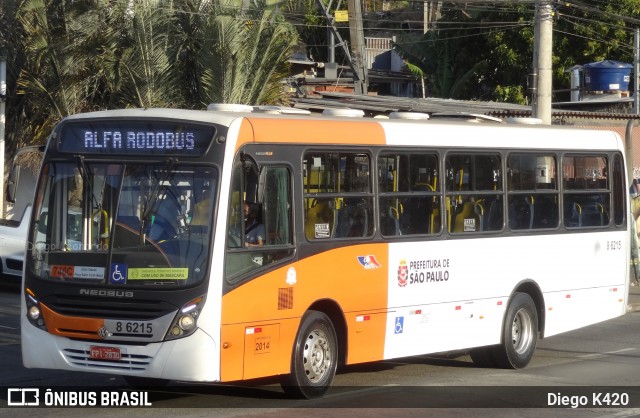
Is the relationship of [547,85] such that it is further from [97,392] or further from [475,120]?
[97,392]

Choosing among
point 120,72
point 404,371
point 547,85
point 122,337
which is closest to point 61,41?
point 120,72

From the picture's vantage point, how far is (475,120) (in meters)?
14.3

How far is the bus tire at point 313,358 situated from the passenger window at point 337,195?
87 cm

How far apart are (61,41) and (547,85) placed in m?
10.3

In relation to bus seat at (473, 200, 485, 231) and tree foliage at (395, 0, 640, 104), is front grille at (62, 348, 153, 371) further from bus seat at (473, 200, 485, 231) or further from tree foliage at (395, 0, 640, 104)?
tree foliage at (395, 0, 640, 104)

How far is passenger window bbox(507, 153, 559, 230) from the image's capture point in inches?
527

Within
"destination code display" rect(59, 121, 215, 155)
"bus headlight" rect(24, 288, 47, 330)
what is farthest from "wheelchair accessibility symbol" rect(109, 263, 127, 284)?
"destination code display" rect(59, 121, 215, 155)

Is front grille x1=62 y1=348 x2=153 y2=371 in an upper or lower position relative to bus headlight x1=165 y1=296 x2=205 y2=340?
lower

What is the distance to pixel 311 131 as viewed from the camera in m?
10.9

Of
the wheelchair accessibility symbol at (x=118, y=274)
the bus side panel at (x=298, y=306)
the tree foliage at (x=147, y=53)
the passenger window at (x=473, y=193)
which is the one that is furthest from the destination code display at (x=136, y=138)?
the tree foliage at (x=147, y=53)

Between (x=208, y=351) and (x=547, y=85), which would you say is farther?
(x=547, y=85)

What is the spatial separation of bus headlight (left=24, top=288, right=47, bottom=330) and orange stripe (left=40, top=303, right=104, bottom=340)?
0.17ft
